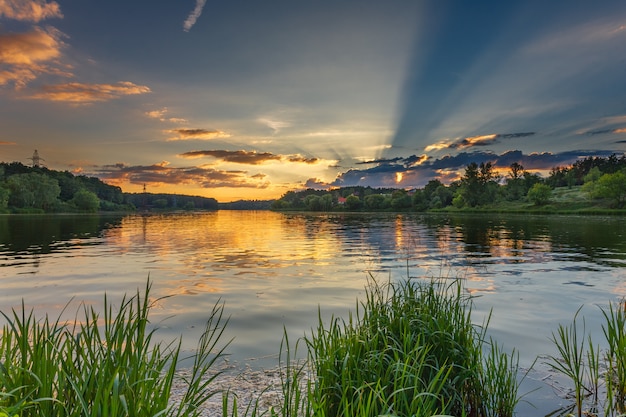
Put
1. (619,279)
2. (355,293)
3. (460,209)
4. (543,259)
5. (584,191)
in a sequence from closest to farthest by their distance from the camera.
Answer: (355,293) → (619,279) → (543,259) → (584,191) → (460,209)

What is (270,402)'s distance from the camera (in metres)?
6.56

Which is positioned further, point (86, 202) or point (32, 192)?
point (86, 202)

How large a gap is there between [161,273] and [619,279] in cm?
2367

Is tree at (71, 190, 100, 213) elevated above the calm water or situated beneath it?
elevated above

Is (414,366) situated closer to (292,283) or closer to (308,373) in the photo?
(308,373)

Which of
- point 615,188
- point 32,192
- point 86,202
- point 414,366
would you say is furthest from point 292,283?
point 86,202

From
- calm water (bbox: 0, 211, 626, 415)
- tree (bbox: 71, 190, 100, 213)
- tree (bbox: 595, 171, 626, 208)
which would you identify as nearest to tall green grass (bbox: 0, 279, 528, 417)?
calm water (bbox: 0, 211, 626, 415)

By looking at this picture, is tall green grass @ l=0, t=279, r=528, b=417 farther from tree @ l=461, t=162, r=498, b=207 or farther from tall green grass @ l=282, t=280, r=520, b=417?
→ tree @ l=461, t=162, r=498, b=207

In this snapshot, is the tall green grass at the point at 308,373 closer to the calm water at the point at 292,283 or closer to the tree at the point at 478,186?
the calm water at the point at 292,283

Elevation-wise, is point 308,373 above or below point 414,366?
below

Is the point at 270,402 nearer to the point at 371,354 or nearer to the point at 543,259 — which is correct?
the point at 371,354

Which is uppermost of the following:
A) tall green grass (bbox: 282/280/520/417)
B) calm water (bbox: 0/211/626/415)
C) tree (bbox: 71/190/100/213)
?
tree (bbox: 71/190/100/213)

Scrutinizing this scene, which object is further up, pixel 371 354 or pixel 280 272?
pixel 371 354

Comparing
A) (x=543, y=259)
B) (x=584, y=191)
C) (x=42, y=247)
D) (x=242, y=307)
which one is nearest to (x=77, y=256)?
(x=42, y=247)
